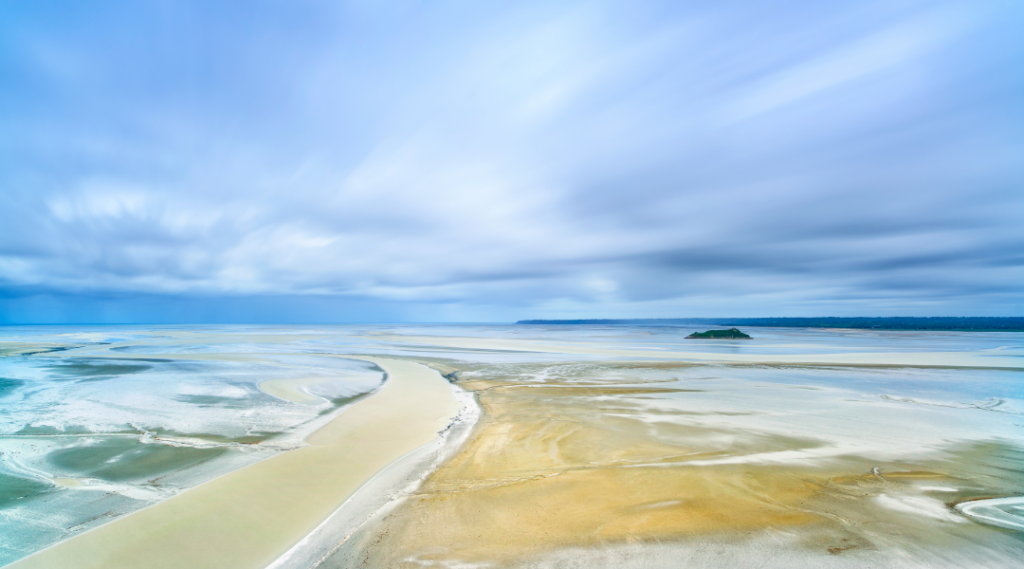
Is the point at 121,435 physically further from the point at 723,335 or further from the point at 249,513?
the point at 723,335

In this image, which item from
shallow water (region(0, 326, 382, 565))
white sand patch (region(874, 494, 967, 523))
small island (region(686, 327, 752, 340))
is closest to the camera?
white sand patch (region(874, 494, 967, 523))

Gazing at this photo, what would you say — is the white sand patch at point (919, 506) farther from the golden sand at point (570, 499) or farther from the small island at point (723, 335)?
the small island at point (723, 335)

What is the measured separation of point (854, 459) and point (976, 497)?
198 centimetres

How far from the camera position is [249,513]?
20.9ft

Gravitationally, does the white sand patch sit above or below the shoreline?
above

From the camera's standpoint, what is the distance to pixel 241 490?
7.11 meters

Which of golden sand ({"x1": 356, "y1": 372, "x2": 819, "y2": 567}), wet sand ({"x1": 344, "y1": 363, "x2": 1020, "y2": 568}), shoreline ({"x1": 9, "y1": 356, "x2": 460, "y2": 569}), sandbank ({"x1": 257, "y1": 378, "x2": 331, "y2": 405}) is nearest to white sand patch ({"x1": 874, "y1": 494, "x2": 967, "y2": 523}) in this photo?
wet sand ({"x1": 344, "y1": 363, "x2": 1020, "y2": 568})

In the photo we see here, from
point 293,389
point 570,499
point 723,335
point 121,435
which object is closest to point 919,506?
point 570,499

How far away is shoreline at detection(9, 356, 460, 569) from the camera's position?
518 cm

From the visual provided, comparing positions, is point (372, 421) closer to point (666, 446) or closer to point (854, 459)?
point (666, 446)

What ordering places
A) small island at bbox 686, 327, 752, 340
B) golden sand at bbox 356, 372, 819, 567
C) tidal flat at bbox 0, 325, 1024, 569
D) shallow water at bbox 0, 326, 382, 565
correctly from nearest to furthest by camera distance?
tidal flat at bbox 0, 325, 1024, 569
golden sand at bbox 356, 372, 819, 567
shallow water at bbox 0, 326, 382, 565
small island at bbox 686, 327, 752, 340

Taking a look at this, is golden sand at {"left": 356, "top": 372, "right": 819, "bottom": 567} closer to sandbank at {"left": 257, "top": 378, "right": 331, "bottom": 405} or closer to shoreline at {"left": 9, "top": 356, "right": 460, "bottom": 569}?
shoreline at {"left": 9, "top": 356, "right": 460, "bottom": 569}

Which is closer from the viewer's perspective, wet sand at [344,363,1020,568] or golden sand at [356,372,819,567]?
wet sand at [344,363,1020,568]

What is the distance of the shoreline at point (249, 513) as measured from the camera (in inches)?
204
